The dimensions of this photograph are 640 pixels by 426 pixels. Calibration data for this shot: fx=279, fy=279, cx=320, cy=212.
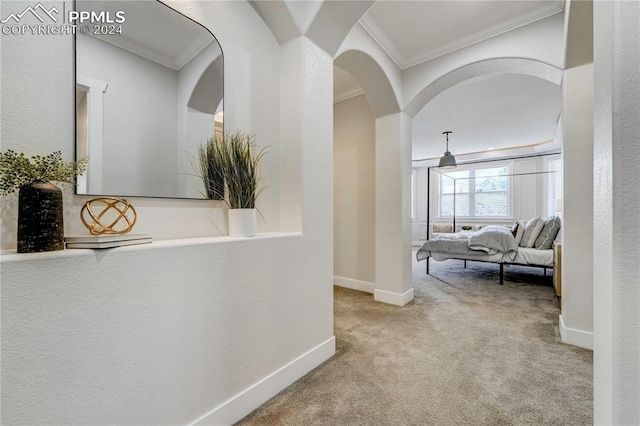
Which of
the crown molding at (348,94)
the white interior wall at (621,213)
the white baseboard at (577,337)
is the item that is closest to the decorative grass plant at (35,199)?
the white interior wall at (621,213)

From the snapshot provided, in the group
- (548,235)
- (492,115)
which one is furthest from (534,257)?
(492,115)

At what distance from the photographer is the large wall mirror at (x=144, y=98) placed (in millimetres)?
1110

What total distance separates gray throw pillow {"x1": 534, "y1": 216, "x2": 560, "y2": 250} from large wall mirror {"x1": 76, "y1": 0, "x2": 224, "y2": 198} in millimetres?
4406

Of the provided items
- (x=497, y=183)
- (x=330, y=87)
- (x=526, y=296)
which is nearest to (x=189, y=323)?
(x=330, y=87)

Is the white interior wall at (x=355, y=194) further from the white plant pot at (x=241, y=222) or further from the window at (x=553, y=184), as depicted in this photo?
the window at (x=553, y=184)

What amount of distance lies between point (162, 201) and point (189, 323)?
0.57 meters

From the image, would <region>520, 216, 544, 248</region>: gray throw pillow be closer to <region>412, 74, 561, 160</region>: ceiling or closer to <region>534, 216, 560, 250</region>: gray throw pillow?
<region>534, 216, 560, 250</region>: gray throw pillow

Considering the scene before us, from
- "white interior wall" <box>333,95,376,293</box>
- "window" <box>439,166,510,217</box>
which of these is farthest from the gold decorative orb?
"window" <box>439,166,510,217</box>

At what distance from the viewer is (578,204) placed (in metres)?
2.06

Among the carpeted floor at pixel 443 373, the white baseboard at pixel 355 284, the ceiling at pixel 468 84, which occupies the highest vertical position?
the ceiling at pixel 468 84

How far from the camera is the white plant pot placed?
1.47 meters

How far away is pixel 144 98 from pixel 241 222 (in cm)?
72

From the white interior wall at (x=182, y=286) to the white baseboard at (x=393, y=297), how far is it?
4.20 ft

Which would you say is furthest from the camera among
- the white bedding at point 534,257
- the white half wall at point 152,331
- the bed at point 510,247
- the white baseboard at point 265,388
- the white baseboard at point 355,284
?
the bed at point 510,247
